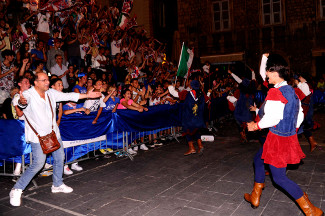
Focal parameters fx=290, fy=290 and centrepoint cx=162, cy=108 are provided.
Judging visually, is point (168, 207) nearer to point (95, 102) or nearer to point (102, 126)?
point (102, 126)

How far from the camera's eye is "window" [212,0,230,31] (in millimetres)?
22328

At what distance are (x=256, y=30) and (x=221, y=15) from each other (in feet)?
9.95

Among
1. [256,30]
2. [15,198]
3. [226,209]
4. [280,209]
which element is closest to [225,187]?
[226,209]

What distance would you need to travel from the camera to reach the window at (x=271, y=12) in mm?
20750

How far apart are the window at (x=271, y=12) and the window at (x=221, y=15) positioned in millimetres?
2724

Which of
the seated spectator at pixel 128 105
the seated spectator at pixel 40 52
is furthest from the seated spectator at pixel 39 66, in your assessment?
the seated spectator at pixel 128 105

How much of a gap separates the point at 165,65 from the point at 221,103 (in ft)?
13.3

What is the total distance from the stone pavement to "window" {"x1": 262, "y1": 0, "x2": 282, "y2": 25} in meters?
15.9

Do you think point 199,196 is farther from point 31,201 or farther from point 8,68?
point 8,68

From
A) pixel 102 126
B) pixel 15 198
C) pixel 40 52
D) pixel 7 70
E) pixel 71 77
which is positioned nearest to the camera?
pixel 15 198

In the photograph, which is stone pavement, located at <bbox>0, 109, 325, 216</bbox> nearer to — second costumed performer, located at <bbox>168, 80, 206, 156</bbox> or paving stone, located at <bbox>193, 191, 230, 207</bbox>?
paving stone, located at <bbox>193, 191, 230, 207</bbox>

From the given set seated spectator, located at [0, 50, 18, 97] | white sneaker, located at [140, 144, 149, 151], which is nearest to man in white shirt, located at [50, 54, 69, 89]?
seated spectator, located at [0, 50, 18, 97]

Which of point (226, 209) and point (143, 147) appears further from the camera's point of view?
point (143, 147)

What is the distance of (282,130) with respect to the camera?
3713 mm
